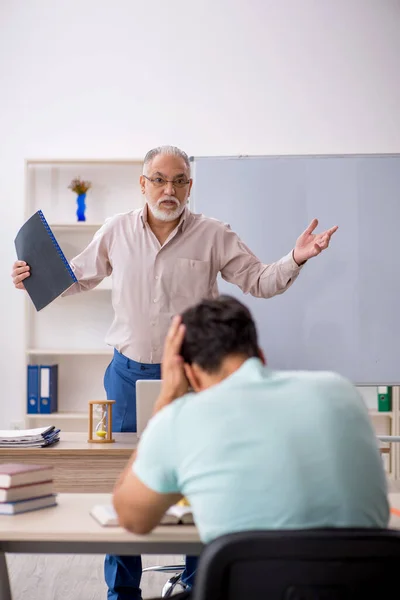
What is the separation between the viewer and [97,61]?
511cm

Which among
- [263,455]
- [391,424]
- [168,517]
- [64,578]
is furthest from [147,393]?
[391,424]

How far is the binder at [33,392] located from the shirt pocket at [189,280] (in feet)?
6.26

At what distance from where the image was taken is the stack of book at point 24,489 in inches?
69.3

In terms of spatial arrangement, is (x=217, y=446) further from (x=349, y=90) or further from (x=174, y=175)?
(x=349, y=90)

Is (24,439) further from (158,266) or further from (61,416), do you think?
(61,416)

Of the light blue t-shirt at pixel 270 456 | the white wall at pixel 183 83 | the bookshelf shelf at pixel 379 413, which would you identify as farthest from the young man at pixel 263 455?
the white wall at pixel 183 83

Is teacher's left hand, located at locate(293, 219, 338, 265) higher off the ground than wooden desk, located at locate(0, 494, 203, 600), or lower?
higher

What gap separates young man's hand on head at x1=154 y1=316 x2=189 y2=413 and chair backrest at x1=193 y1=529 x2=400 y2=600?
434 mm

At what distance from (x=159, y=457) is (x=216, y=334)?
0.26 m

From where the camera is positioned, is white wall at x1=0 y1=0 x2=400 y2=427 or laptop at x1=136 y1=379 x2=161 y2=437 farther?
white wall at x1=0 y1=0 x2=400 y2=427

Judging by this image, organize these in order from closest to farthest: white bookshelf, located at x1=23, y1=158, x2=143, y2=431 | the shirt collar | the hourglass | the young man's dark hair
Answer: the young man's dark hair, the hourglass, the shirt collar, white bookshelf, located at x1=23, y1=158, x2=143, y2=431

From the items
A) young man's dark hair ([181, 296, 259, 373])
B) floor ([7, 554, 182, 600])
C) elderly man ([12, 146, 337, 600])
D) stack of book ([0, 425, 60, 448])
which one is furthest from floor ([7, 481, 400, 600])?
young man's dark hair ([181, 296, 259, 373])

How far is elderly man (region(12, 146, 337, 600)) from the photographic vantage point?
10.3 feet

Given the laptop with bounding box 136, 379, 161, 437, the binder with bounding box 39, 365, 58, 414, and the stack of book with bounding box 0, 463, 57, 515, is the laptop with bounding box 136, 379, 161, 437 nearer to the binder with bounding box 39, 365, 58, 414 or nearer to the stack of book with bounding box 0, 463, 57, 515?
the stack of book with bounding box 0, 463, 57, 515
